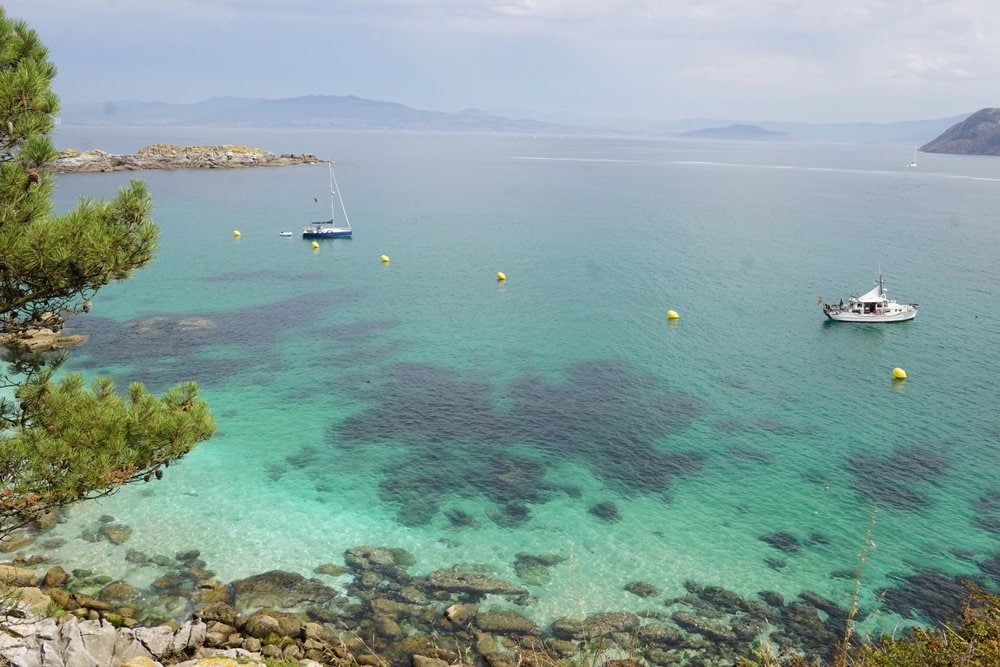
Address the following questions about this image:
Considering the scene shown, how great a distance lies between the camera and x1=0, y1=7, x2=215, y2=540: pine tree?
11633mm

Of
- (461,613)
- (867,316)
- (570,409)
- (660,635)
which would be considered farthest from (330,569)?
(867,316)

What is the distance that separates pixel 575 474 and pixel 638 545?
227 inches

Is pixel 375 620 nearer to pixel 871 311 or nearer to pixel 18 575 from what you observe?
pixel 18 575

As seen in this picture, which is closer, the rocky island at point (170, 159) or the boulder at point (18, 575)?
the boulder at point (18, 575)

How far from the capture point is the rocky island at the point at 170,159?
14275 cm

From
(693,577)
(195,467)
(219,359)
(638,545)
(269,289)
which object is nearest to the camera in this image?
(693,577)

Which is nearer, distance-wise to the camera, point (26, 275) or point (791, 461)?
point (26, 275)

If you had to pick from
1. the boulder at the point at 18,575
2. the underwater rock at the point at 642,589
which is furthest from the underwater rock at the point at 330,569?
the underwater rock at the point at 642,589

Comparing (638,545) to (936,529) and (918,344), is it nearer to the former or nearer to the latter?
(936,529)

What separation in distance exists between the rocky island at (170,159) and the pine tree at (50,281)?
15033 centimetres

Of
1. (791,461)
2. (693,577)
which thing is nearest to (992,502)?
(791,461)

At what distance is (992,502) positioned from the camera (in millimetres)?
29656

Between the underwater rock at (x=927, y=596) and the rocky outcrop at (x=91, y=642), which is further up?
the rocky outcrop at (x=91, y=642)

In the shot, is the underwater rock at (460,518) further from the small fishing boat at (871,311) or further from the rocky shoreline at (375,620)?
the small fishing boat at (871,311)
